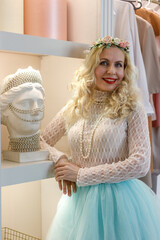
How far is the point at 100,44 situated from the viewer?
5.03 ft

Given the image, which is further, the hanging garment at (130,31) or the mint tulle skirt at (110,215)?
A: the hanging garment at (130,31)

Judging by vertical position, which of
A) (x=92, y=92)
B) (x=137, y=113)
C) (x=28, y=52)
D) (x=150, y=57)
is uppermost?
(x=150, y=57)

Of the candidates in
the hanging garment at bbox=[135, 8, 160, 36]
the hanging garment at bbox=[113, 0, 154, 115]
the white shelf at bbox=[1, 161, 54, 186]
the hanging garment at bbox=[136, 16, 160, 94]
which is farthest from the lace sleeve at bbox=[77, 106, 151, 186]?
the hanging garment at bbox=[135, 8, 160, 36]

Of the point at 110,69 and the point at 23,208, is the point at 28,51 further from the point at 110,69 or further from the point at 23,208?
the point at 23,208

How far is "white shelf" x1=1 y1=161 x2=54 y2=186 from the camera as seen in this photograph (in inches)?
54.2

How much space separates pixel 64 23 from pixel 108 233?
1.00m

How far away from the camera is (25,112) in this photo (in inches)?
58.1

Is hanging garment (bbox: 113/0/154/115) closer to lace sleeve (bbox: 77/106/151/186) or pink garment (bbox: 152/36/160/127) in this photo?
pink garment (bbox: 152/36/160/127)

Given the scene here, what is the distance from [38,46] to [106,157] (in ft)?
1.81

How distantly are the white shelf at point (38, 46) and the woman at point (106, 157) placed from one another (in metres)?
0.09

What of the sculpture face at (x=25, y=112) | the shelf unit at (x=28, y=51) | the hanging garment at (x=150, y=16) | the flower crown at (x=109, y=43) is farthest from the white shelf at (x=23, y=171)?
the hanging garment at (x=150, y=16)

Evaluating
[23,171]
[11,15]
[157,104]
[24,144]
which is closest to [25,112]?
[24,144]

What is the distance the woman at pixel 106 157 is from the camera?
55.4 inches

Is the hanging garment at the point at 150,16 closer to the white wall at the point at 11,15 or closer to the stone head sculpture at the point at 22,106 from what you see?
the white wall at the point at 11,15
